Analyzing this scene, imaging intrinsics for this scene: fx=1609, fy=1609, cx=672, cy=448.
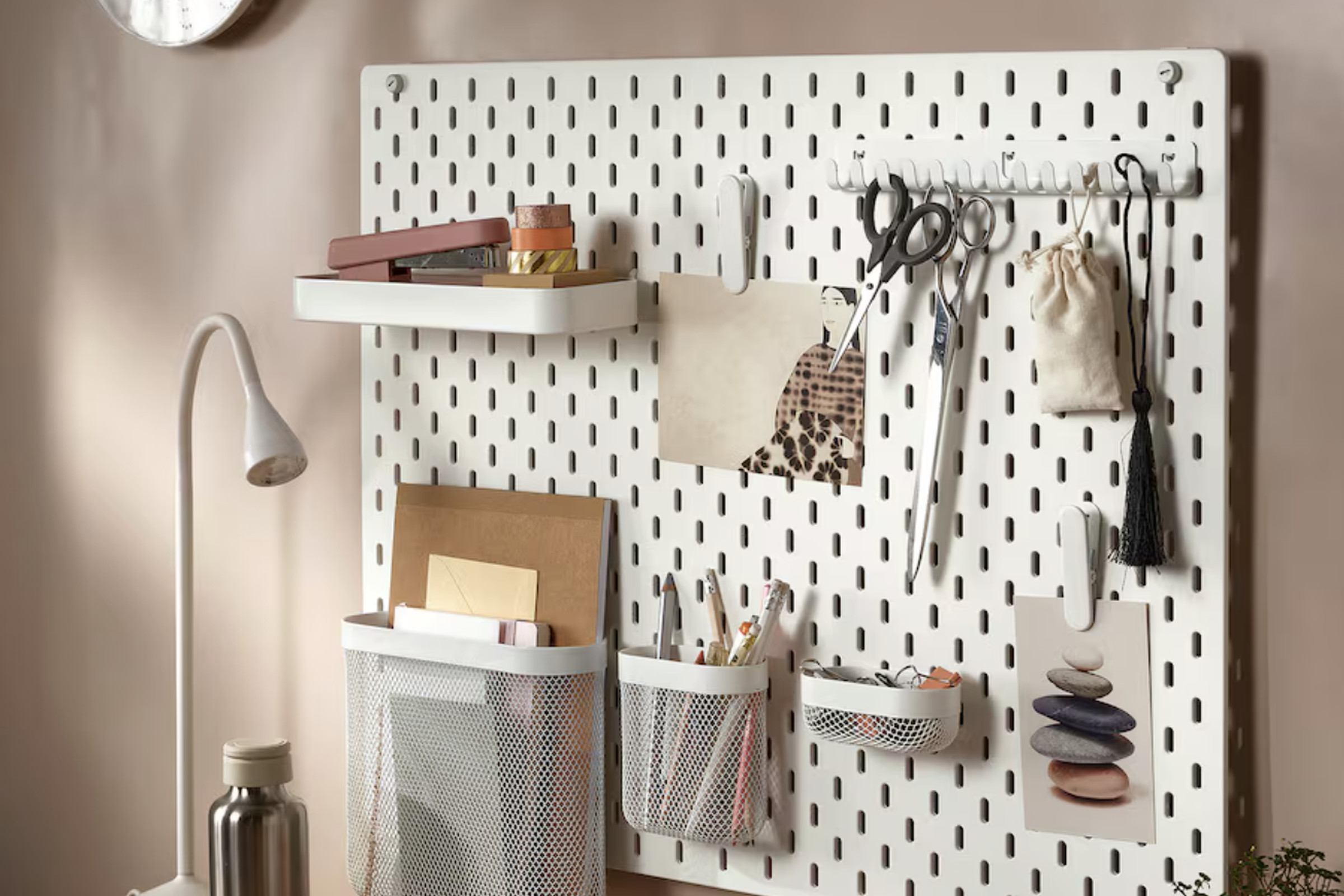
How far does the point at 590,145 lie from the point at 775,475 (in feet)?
1.08

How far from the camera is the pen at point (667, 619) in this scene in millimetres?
1350

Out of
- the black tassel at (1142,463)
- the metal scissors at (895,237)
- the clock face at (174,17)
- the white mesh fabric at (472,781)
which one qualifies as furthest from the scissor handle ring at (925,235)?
the clock face at (174,17)

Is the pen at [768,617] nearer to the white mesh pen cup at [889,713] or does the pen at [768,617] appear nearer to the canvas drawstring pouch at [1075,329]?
the white mesh pen cup at [889,713]

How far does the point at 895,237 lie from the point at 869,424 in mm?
153

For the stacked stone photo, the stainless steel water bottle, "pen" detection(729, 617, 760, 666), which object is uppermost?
"pen" detection(729, 617, 760, 666)

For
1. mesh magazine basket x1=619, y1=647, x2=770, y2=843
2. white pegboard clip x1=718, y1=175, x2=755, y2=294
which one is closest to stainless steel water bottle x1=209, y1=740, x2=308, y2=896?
mesh magazine basket x1=619, y1=647, x2=770, y2=843

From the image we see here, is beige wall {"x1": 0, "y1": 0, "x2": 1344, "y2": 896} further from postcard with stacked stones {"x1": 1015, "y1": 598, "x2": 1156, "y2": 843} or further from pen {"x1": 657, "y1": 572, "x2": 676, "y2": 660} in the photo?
pen {"x1": 657, "y1": 572, "x2": 676, "y2": 660}

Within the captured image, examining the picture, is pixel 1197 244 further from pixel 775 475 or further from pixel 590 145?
pixel 590 145

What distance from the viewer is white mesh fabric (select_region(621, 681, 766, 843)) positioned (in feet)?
4.32

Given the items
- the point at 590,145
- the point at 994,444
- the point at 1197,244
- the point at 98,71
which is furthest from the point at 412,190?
the point at 1197,244

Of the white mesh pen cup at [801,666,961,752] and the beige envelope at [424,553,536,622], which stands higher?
the beige envelope at [424,553,536,622]

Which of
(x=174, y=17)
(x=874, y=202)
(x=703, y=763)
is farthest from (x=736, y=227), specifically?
(x=174, y=17)

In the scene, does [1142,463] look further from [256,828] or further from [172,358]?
[172,358]

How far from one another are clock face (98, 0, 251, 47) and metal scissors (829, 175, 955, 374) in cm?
69
